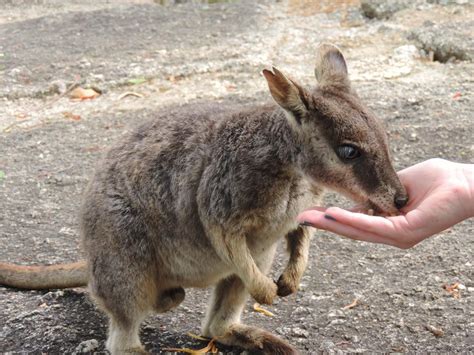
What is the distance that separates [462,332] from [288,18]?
644 cm

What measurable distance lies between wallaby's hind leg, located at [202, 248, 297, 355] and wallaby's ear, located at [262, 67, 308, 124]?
90 cm

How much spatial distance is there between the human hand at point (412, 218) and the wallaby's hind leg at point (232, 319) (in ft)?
2.91

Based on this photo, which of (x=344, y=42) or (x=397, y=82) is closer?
(x=397, y=82)

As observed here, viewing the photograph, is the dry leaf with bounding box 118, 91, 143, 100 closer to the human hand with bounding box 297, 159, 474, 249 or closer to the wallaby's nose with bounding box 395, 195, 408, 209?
the human hand with bounding box 297, 159, 474, 249

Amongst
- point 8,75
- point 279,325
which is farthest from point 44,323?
point 8,75

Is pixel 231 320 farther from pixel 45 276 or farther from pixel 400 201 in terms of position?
pixel 400 201

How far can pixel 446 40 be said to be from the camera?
26.1 feet

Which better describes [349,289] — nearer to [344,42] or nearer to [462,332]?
[462,332]

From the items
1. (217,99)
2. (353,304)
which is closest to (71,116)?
(217,99)

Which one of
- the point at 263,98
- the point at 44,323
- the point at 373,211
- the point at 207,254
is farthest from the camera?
the point at 263,98

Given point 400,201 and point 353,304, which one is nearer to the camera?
point 400,201

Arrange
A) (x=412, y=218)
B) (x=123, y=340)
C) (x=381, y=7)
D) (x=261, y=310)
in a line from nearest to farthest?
(x=412, y=218) < (x=123, y=340) < (x=261, y=310) < (x=381, y=7)

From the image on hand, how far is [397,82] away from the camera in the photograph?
7.34m

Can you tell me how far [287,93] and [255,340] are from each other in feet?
4.81
